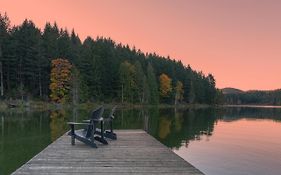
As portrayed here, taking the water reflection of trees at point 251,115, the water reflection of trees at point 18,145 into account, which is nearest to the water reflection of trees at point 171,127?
the water reflection of trees at point 18,145

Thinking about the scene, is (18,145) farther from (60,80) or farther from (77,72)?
(77,72)

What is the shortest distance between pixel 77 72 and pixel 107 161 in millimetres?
67688

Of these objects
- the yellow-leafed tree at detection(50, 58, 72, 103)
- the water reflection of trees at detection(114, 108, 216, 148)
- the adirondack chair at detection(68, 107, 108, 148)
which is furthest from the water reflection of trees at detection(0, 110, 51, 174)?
the yellow-leafed tree at detection(50, 58, 72, 103)

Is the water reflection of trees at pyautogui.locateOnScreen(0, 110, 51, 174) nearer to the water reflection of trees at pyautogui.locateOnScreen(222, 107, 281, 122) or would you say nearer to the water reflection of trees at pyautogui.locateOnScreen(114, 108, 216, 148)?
the water reflection of trees at pyautogui.locateOnScreen(114, 108, 216, 148)

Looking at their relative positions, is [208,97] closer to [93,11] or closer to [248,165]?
[93,11]

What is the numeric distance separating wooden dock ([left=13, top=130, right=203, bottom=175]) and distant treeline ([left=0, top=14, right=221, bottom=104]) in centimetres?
5570

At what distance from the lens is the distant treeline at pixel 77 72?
2950 inches

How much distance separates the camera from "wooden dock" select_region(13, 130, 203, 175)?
9492 millimetres

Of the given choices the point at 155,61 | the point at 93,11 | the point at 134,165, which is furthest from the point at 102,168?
the point at 155,61

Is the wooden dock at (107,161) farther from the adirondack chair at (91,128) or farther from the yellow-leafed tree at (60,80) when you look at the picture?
the yellow-leafed tree at (60,80)

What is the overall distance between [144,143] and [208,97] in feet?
442

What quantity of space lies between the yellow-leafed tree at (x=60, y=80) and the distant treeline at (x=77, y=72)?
177cm

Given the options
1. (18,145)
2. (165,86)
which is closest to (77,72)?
(165,86)

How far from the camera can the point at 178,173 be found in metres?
9.25
